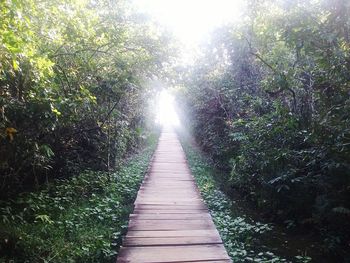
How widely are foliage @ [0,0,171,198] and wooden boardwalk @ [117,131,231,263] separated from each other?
6.24ft

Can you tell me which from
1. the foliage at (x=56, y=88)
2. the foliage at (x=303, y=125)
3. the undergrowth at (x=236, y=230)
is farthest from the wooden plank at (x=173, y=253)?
the foliage at (x=56, y=88)

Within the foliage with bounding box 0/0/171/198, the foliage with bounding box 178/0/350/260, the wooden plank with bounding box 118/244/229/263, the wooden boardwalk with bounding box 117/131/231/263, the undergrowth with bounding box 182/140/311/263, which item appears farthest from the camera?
the foliage with bounding box 0/0/171/198

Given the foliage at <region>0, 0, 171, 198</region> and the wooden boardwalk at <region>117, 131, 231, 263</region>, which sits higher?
the foliage at <region>0, 0, 171, 198</region>

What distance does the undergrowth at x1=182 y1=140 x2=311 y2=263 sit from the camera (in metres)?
4.29

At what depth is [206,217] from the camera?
17.7 feet

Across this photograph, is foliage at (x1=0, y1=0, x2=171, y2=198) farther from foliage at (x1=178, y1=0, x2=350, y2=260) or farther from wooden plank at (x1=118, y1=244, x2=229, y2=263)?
foliage at (x1=178, y1=0, x2=350, y2=260)

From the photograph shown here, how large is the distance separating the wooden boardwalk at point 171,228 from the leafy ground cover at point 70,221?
1.10ft

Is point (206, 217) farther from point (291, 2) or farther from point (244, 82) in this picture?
point (244, 82)

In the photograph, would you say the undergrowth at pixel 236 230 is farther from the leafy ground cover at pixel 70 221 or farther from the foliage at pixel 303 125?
the leafy ground cover at pixel 70 221

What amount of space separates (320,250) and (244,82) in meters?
5.87

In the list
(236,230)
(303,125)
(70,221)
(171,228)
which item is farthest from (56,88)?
(303,125)

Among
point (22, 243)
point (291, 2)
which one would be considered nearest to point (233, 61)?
point (291, 2)

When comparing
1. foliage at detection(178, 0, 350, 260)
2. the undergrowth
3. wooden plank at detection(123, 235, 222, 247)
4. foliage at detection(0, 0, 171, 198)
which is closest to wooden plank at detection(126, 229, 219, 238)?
wooden plank at detection(123, 235, 222, 247)

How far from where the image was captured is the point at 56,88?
5398mm
